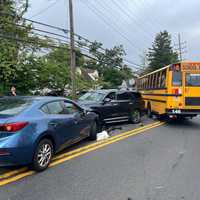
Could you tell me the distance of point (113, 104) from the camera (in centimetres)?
1191

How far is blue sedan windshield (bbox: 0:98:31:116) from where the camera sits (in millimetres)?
5611

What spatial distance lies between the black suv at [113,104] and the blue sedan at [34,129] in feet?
11.5

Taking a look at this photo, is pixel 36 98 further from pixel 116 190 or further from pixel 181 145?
pixel 181 145

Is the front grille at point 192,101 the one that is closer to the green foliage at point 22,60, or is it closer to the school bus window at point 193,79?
the school bus window at point 193,79

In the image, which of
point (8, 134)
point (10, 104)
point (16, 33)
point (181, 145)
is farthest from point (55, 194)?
point (16, 33)

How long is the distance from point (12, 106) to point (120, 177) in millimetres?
2709

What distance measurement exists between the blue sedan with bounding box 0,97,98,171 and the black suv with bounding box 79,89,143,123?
350 centimetres

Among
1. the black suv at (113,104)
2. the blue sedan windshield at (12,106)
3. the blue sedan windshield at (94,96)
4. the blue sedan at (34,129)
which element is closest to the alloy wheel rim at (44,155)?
the blue sedan at (34,129)

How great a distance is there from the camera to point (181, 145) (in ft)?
A: 27.7

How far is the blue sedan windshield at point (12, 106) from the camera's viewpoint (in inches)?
221

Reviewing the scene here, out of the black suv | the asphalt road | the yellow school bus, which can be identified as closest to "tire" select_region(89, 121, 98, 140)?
the asphalt road

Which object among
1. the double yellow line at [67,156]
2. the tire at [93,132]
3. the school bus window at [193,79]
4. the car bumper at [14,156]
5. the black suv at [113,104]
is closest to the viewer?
the car bumper at [14,156]

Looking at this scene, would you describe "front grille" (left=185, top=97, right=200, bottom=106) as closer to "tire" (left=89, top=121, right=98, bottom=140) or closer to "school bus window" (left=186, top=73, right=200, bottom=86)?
"school bus window" (left=186, top=73, right=200, bottom=86)

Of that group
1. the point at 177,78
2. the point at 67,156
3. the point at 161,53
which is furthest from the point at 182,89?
the point at 161,53
